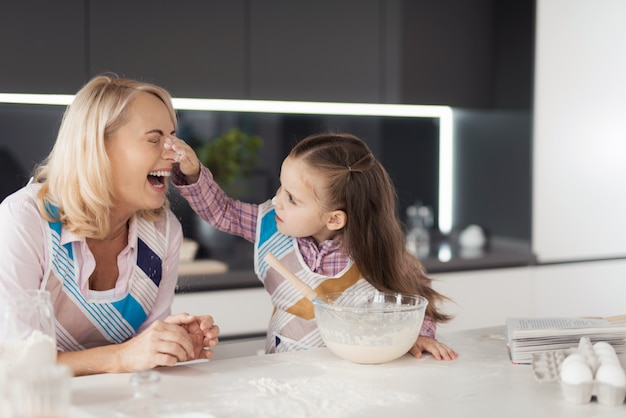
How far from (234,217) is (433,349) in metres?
0.72

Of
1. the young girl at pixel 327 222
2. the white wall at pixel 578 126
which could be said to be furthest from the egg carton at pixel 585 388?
the white wall at pixel 578 126

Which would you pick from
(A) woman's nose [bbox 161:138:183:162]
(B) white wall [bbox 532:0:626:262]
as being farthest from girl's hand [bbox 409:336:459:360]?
(B) white wall [bbox 532:0:626:262]

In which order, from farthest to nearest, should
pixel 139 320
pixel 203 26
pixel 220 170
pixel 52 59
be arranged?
pixel 220 170 → pixel 203 26 → pixel 52 59 → pixel 139 320

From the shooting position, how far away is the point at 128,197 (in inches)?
75.4

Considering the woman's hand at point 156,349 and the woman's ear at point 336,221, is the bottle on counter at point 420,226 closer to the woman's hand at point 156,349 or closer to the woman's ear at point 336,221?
the woman's ear at point 336,221

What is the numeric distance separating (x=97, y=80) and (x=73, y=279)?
50cm

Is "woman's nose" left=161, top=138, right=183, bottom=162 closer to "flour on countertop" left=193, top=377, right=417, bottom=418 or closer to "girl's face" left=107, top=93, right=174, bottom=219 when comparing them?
"girl's face" left=107, top=93, right=174, bottom=219

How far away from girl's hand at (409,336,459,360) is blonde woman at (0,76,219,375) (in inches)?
17.1

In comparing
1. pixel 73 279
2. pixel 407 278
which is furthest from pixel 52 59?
pixel 407 278

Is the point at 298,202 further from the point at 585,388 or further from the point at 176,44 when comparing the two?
the point at 176,44

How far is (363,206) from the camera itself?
204cm

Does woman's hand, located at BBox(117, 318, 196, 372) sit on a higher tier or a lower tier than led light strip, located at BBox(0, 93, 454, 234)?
lower

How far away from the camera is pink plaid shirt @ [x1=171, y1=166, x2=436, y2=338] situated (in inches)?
80.4

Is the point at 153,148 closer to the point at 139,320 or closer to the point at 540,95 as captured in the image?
the point at 139,320
